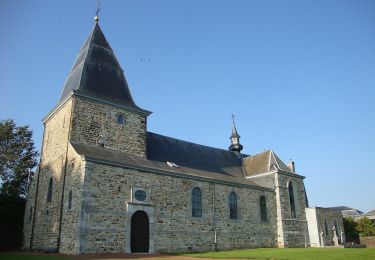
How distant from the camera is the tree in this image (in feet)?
88.4

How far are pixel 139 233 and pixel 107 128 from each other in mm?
6870

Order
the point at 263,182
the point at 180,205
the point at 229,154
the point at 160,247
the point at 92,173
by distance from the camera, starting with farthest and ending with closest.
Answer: the point at 229,154, the point at 263,182, the point at 180,205, the point at 160,247, the point at 92,173

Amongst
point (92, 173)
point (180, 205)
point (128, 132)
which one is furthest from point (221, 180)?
point (92, 173)

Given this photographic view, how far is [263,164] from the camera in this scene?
1188 inches

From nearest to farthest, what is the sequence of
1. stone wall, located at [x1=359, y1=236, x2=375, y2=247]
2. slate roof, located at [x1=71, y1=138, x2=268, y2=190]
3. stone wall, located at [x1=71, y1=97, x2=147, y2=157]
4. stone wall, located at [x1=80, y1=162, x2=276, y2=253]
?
stone wall, located at [x1=80, y1=162, x2=276, y2=253] → slate roof, located at [x1=71, y1=138, x2=268, y2=190] → stone wall, located at [x1=71, y1=97, x2=147, y2=157] → stone wall, located at [x1=359, y1=236, x2=375, y2=247]

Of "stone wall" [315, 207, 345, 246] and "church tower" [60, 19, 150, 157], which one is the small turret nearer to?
"stone wall" [315, 207, 345, 246]

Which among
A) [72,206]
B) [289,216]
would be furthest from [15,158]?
[289,216]

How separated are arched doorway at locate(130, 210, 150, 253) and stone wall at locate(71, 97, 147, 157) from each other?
4435 millimetres

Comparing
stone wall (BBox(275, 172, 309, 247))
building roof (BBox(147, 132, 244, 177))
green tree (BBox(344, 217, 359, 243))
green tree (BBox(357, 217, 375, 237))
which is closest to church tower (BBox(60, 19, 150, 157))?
building roof (BBox(147, 132, 244, 177))

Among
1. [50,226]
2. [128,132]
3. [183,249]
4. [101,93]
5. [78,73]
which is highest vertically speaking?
[78,73]

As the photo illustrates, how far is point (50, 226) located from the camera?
19922 millimetres

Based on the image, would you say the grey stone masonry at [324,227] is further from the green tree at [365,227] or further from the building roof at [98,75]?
the building roof at [98,75]

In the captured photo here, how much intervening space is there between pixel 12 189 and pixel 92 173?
12.7 m

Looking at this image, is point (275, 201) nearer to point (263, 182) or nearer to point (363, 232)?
point (263, 182)
